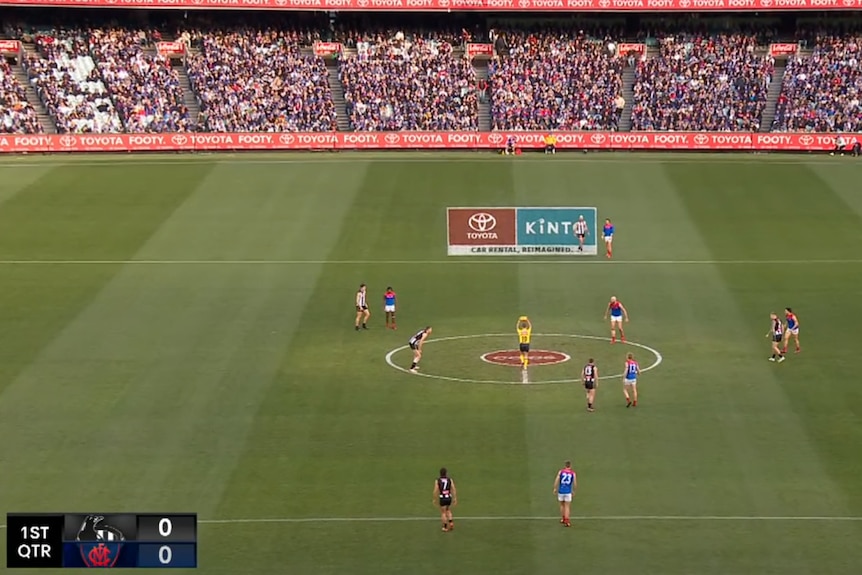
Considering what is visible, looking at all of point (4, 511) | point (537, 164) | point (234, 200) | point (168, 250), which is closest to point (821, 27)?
point (537, 164)

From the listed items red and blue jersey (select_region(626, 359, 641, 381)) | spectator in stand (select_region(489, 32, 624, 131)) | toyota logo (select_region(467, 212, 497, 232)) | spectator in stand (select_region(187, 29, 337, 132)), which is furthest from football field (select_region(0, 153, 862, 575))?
spectator in stand (select_region(489, 32, 624, 131))

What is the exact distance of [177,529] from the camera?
27.8 m

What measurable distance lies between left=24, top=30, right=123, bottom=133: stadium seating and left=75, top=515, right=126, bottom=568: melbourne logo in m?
68.9

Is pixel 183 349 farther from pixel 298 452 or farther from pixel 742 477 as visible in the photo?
pixel 742 477

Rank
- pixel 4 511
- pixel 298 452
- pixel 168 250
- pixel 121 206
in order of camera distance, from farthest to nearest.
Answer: pixel 121 206, pixel 168 250, pixel 298 452, pixel 4 511

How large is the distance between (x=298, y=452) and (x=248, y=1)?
62.2m

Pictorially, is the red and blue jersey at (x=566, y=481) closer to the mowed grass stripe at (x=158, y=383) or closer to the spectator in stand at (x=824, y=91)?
the mowed grass stripe at (x=158, y=383)

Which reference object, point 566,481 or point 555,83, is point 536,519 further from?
point 555,83

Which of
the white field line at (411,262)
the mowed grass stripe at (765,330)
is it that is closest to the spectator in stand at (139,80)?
the white field line at (411,262)

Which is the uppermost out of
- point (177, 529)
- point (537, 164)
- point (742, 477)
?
point (177, 529)

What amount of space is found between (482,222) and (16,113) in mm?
37175

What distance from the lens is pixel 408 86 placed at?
99.9 metres

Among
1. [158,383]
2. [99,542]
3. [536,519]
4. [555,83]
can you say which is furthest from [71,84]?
[99,542]

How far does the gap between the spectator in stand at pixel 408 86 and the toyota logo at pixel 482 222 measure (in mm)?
28770
